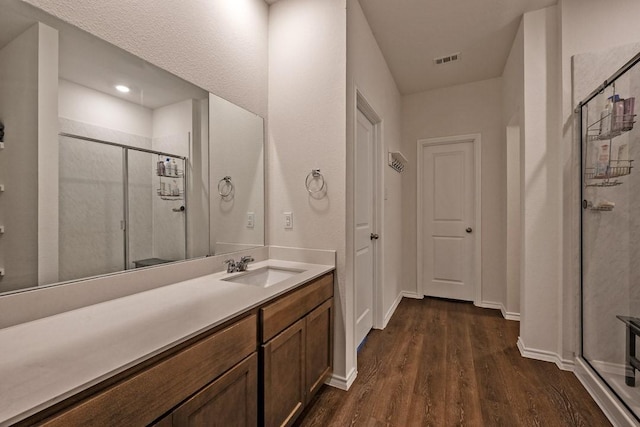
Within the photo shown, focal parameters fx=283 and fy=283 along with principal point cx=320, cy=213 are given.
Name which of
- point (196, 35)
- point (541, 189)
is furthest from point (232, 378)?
point (541, 189)

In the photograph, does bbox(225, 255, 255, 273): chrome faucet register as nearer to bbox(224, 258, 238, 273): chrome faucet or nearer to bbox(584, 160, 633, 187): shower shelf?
bbox(224, 258, 238, 273): chrome faucet

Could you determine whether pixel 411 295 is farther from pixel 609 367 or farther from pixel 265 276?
pixel 265 276

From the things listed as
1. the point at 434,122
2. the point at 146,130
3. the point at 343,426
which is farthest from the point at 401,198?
the point at 146,130

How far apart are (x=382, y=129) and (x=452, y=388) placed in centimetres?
235

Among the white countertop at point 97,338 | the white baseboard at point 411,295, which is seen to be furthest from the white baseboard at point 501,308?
the white countertop at point 97,338

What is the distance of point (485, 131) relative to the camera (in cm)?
363

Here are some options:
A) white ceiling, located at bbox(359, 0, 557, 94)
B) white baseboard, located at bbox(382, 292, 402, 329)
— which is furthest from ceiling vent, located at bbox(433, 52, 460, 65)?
white baseboard, located at bbox(382, 292, 402, 329)

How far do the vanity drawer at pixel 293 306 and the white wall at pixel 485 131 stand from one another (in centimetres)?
259

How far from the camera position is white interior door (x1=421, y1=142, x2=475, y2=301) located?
3.79 meters

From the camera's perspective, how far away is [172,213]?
1.55 metres

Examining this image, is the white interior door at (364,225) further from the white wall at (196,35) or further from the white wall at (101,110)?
the white wall at (101,110)

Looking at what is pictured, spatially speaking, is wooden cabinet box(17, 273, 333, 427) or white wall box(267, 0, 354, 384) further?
white wall box(267, 0, 354, 384)

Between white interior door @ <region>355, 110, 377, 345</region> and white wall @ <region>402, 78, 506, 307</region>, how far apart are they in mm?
1411

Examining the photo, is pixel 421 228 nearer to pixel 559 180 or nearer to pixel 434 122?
pixel 434 122
